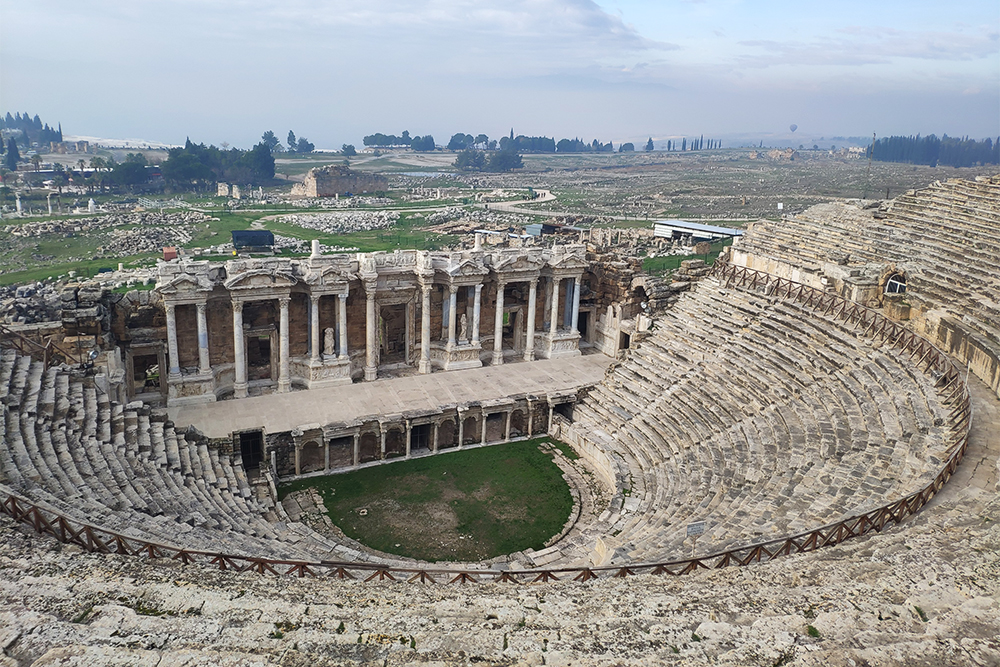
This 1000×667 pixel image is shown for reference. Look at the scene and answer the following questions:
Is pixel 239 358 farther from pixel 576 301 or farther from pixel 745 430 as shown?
pixel 745 430

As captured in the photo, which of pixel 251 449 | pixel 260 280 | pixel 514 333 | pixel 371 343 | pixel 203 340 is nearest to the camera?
pixel 251 449

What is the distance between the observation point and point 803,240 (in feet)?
104

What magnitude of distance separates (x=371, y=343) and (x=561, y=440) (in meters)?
8.39

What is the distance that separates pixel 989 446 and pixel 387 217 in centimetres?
7511

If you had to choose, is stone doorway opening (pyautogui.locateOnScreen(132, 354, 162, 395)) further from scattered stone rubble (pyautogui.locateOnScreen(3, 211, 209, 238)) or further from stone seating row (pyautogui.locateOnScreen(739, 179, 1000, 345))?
scattered stone rubble (pyautogui.locateOnScreen(3, 211, 209, 238))

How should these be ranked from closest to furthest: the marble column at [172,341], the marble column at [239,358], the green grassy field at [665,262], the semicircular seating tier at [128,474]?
the semicircular seating tier at [128,474]
the marble column at [172,341]
the marble column at [239,358]
the green grassy field at [665,262]

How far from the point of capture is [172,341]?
25812 mm

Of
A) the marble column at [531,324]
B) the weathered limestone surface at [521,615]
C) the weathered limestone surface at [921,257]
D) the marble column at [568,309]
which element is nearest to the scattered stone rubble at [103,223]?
the marble column at [531,324]

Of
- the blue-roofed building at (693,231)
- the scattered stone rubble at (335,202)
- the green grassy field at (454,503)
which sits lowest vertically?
the green grassy field at (454,503)

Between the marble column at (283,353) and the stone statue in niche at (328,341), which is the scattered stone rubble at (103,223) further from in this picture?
the marble column at (283,353)

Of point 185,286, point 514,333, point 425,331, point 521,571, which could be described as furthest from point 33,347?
point 521,571

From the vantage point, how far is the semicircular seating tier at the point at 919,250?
73.9 ft

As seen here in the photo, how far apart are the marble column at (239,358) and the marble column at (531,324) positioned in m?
11.9

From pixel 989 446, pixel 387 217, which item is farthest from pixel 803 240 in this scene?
pixel 387 217
